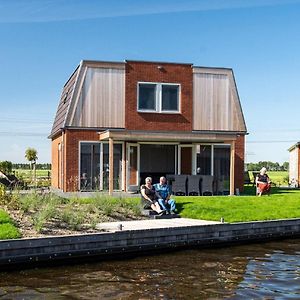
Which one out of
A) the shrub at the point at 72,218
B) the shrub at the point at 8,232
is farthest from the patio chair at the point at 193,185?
the shrub at the point at 8,232

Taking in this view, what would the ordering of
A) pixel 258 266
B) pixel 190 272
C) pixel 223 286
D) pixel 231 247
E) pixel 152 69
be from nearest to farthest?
pixel 223 286 → pixel 190 272 → pixel 258 266 → pixel 231 247 → pixel 152 69

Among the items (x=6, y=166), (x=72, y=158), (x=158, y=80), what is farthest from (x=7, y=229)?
(x=6, y=166)

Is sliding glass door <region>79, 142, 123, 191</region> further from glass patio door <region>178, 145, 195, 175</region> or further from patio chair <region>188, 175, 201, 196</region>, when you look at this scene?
patio chair <region>188, 175, 201, 196</region>

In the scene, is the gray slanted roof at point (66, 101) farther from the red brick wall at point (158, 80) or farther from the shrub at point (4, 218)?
the shrub at point (4, 218)

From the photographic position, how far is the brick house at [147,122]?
23656 millimetres

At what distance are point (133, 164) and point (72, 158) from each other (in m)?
2.81

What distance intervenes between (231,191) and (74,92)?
8220 mm

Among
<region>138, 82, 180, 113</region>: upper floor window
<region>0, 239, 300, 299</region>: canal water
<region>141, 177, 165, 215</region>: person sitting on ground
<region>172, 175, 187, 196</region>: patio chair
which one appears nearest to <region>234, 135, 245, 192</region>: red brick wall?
<region>138, 82, 180, 113</region>: upper floor window

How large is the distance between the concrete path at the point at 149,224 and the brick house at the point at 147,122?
741 centimetres

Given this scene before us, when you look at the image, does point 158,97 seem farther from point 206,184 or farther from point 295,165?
point 295,165

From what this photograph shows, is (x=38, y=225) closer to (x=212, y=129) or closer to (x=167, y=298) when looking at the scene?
(x=167, y=298)

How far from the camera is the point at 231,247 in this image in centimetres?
1442

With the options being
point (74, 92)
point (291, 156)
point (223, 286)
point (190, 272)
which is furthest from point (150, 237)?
point (291, 156)

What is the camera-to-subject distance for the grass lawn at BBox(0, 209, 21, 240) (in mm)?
11859
